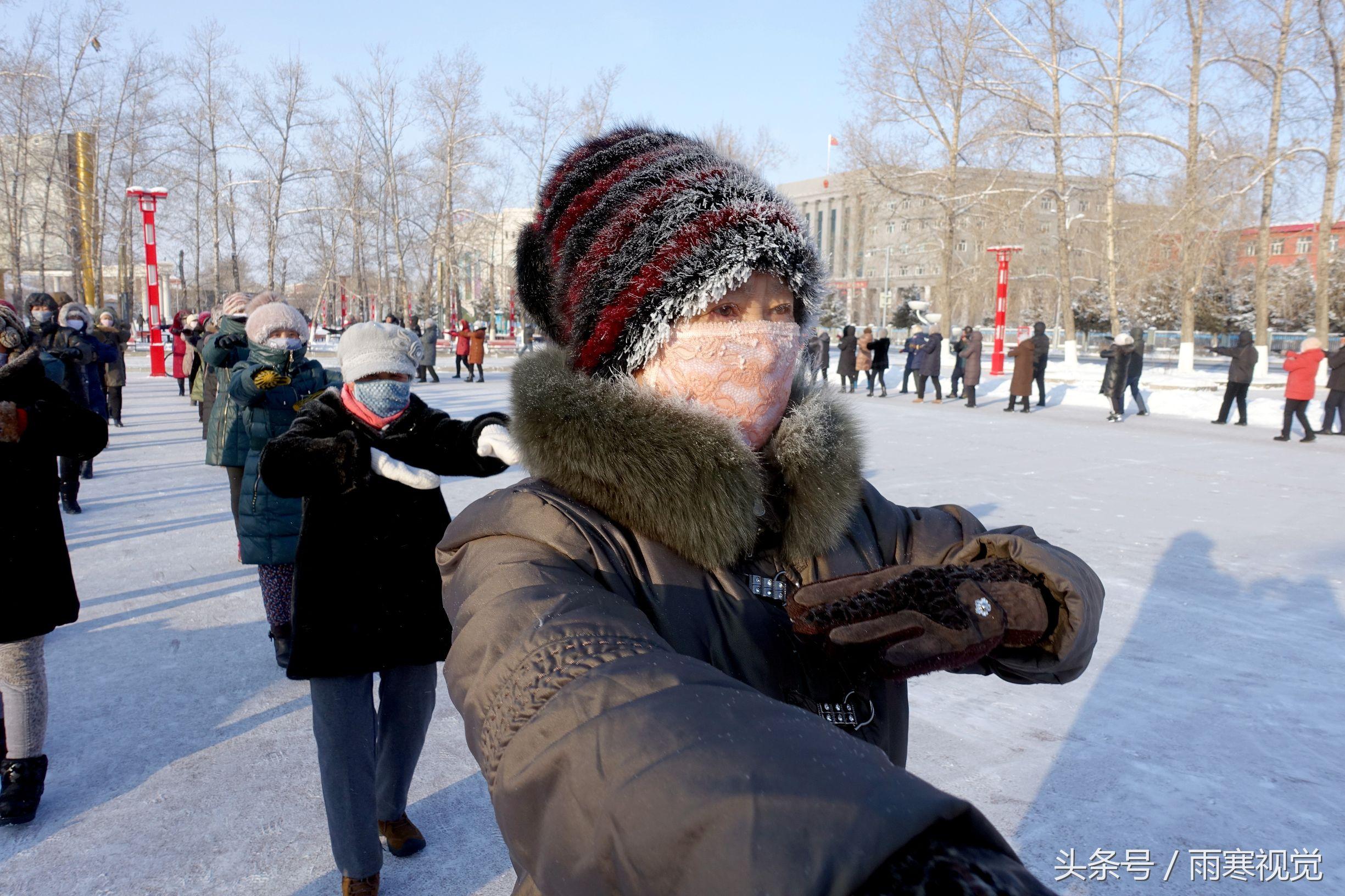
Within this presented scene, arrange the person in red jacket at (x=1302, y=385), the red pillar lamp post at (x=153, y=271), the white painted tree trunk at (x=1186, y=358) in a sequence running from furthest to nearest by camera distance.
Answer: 1. the white painted tree trunk at (x=1186, y=358)
2. the red pillar lamp post at (x=153, y=271)
3. the person in red jacket at (x=1302, y=385)

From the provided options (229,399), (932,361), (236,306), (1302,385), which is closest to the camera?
(229,399)

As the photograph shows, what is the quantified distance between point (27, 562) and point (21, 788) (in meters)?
0.74

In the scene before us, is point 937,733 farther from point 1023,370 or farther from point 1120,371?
point 1023,370

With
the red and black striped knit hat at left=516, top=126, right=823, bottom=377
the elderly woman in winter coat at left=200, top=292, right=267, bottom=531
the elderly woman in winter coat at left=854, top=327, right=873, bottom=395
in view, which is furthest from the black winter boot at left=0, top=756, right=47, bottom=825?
the elderly woman in winter coat at left=854, top=327, right=873, bottom=395

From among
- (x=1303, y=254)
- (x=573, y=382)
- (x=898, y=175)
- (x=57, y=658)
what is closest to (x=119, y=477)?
(x=57, y=658)

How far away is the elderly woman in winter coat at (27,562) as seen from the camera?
266 centimetres

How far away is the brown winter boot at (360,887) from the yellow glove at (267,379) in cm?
273

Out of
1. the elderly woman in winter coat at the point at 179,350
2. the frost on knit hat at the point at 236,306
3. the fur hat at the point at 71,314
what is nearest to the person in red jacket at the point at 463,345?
the elderly woman in winter coat at the point at 179,350

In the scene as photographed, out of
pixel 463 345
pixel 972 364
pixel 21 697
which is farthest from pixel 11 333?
pixel 463 345

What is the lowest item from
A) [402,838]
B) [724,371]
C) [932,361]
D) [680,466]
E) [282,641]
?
[402,838]

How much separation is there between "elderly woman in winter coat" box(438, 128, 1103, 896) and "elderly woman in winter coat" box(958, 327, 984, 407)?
16005 mm

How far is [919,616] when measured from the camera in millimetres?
1100

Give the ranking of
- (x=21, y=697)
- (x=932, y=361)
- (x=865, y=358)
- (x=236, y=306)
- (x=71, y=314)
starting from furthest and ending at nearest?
(x=865, y=358)
(x=932, y=361)
(x=71, y=314)
(x=236, y=306)
(x=21, y=697)

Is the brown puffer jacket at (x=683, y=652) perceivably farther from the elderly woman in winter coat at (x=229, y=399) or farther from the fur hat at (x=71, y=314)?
the fur hat at (x=71, y=314)
